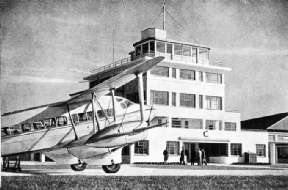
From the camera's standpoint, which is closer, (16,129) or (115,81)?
(16,129)

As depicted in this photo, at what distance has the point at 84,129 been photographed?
57.9ft

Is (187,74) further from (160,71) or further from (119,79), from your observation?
(119,79)

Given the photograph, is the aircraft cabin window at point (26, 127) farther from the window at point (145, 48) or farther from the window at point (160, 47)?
the window at point (145, 48)

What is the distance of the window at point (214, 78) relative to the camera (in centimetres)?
4362

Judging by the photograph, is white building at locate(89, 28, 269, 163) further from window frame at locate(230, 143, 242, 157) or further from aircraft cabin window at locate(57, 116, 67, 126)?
aircraft cabin window at locate(57, 116, 67, 126)

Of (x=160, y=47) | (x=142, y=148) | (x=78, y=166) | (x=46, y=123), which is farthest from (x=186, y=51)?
(x=46, y=123)

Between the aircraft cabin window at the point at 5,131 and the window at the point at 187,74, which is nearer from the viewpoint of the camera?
the aircraft cabin window at the point at 5,131

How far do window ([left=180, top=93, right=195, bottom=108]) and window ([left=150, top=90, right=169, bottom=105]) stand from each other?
2017 millimetres

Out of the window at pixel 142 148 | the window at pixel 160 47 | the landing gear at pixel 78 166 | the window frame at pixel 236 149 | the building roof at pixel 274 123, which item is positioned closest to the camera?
the landing gear at pixel 78 166

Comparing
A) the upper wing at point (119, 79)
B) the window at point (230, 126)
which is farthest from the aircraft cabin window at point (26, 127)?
the window at point (230, 126)

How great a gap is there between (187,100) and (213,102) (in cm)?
340

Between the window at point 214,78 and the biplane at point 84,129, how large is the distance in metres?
26.1

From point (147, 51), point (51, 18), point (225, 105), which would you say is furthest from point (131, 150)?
point (51, 18)

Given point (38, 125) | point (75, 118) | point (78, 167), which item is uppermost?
point (75, 118)
